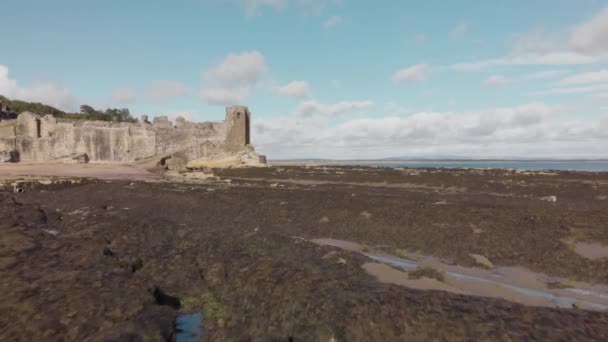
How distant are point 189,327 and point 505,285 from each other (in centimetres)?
621

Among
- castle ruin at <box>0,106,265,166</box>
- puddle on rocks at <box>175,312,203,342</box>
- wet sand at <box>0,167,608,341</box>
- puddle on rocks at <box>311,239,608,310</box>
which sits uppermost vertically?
castle ruin at <box>0,106,265,166</box>

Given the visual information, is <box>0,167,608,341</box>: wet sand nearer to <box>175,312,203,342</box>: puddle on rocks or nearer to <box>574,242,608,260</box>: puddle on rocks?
<box>175,312,203,342</box>: puddle on rocks

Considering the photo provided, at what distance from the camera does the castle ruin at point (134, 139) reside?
42375 millimetres

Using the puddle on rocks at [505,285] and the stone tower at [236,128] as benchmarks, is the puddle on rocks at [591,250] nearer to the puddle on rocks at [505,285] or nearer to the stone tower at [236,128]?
the puddle on rocks at [505,285]

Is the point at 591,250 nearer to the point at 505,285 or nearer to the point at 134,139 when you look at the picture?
the point at 505,285

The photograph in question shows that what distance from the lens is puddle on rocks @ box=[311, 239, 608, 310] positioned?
22.4ft

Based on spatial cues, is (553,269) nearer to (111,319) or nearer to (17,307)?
(111,319)

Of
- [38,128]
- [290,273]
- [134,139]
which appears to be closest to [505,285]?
[290,273]

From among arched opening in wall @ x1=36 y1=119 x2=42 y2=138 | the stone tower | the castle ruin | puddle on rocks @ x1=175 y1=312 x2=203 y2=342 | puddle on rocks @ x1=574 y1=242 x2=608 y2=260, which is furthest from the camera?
the stone tower

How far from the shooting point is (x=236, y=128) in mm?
43750

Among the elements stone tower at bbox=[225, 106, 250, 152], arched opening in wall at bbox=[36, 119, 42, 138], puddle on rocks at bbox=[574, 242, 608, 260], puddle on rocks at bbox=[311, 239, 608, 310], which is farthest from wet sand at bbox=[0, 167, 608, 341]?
arched opening in wall at bbox=[36, 119, 42, 138]

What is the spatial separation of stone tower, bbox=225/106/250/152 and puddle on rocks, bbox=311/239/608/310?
3681cm

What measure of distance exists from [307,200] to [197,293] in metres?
11.1

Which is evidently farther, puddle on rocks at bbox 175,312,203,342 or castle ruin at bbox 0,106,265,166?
castle ruin at bbox 0,106,265,166
